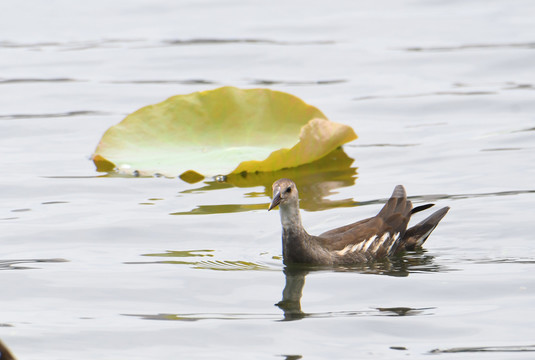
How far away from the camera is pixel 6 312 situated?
6.54m

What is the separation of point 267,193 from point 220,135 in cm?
117

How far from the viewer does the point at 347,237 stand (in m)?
7.76

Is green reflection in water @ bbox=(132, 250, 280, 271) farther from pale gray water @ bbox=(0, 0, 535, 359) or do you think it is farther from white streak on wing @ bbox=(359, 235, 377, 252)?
white streak on wing @ bbox=(359, 235, 377, 252)

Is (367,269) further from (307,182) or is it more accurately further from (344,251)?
(307,182)

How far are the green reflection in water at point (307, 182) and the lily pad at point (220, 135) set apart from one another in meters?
0.10

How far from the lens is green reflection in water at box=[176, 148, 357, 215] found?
9000 millimetres

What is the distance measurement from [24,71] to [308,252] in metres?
8.51

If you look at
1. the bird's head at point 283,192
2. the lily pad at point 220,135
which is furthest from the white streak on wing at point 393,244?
the lily pad at point 220,135

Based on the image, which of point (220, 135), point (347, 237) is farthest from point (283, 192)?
point (220, 135)

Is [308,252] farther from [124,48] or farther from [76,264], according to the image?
[124,48]

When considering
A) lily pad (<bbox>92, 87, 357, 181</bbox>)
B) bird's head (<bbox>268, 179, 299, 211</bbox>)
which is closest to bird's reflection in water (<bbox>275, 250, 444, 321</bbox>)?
bird's head (<bbox>268, 179, 299, 211</bbox>)

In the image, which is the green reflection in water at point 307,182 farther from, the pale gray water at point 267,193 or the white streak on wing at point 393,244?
the white streak on wing at point 393,244

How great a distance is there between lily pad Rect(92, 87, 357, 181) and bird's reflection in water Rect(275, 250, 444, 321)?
2187 millimetres

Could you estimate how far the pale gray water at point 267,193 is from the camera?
243 inches
